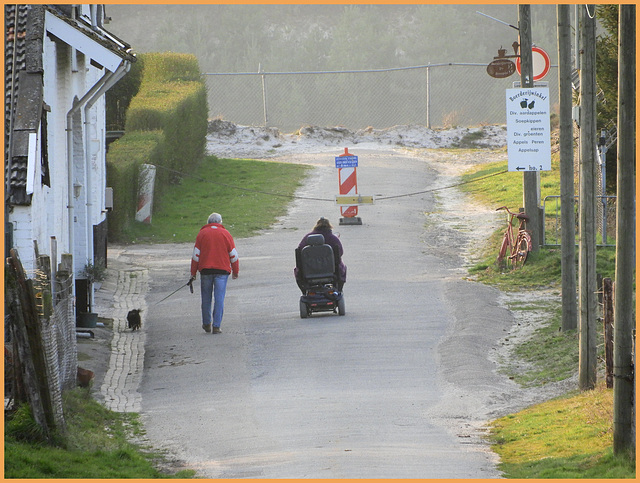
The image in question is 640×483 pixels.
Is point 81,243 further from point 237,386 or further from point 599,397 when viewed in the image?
point 599,397

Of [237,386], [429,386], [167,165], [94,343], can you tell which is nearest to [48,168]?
[94,343]

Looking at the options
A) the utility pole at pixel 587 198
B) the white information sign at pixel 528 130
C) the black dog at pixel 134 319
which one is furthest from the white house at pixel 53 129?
the white information sign at pixel 528 130

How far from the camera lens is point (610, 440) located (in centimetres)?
972

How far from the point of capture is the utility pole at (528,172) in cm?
1969

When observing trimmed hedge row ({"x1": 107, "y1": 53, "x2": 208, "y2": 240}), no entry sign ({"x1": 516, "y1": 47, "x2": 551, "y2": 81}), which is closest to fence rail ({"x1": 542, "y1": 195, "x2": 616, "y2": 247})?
no entry sign ({"x1": 516, "y1": 47, "x2": 551, "y2": 81})

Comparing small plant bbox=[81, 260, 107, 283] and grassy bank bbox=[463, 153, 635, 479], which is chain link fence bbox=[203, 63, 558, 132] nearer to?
grassy bank bbox=[463, 153, 635, 479]

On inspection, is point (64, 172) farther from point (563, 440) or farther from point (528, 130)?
point (563, 440)

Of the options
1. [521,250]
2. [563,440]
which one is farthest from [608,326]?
[521,250]

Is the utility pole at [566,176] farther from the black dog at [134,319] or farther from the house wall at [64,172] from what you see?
the house wall at [64,172]

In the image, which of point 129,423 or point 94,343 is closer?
point 129,423

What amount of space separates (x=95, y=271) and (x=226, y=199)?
34.6 ft

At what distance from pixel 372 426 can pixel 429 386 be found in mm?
2022

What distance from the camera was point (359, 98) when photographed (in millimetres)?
71688

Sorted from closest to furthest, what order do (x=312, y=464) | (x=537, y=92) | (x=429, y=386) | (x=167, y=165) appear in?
(x=312, y=464) < (x=429, y=386) < (x=537, y=92) < (x=167, y=165)
